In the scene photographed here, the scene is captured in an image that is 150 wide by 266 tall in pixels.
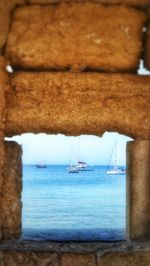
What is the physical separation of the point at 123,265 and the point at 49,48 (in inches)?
69.1

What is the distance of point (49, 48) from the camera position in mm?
3379

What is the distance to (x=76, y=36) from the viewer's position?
335 centimetres

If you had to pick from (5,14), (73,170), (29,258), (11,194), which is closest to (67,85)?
(5,14)

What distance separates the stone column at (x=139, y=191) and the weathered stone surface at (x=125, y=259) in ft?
0.65

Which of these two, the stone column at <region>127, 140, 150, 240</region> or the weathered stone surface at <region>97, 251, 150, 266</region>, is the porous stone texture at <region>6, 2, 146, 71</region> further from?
the weathered stone surface at <region>97, 251, 150, 266</region>

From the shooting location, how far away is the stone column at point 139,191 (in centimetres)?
341

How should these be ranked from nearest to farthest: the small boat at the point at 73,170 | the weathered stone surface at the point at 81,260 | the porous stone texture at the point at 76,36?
the weathered stone surface at the point at 81,260 → the porous stone texture at the point at 76,36 → the small boat at the point at 73,170

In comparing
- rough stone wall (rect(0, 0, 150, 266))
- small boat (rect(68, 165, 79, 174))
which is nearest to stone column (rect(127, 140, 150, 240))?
rough stone wall (rect(0, 0, 150, 266))

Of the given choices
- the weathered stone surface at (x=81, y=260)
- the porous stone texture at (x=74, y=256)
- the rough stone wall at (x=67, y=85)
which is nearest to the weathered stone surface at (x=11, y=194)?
the rough stone wall at (x=67, y=85)

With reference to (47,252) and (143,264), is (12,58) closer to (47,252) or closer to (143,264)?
(47,252)

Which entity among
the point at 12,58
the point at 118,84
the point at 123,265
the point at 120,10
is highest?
the point at 120,10

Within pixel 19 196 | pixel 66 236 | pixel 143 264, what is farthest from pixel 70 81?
pixel 143 264

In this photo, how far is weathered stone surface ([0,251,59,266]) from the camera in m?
3.22

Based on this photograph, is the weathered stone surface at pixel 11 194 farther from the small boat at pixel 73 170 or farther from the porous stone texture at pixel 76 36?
the small boat at pixel 73 170
